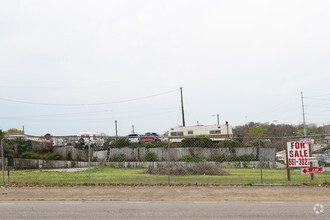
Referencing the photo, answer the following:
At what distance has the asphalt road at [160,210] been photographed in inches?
284

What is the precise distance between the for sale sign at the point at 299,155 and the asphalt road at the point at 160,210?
375 cm

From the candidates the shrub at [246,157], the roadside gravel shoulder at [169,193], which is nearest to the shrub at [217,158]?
the shrub at [246,157]

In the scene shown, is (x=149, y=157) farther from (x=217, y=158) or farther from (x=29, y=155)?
(x=29, y=155)

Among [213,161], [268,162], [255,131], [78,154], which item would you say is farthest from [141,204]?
[255,131]

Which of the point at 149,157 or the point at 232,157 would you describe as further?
the point at 232,157

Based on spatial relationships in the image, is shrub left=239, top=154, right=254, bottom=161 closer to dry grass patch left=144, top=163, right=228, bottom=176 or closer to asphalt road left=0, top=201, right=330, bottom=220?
dry grass patch left=144, top=163, right=228, bottom=176

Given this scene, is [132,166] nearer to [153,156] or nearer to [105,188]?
[153,156]

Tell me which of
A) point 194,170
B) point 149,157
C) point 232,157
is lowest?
point 194,170

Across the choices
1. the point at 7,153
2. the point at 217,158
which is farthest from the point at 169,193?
the point at 7,153

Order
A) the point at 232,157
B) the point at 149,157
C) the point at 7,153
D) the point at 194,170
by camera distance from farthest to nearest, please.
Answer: the point at 232,157, the point at 7,153, the point at 149,157, the point at 194,170

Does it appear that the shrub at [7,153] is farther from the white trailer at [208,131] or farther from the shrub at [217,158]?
the white trailer at [208,131]

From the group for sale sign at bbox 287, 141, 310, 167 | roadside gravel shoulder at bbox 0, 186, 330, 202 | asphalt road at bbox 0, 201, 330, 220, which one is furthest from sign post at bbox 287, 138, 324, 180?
asphalt road at bbox 0, 201, 330, 220

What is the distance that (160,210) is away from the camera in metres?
7.93

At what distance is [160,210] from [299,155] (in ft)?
23.4
